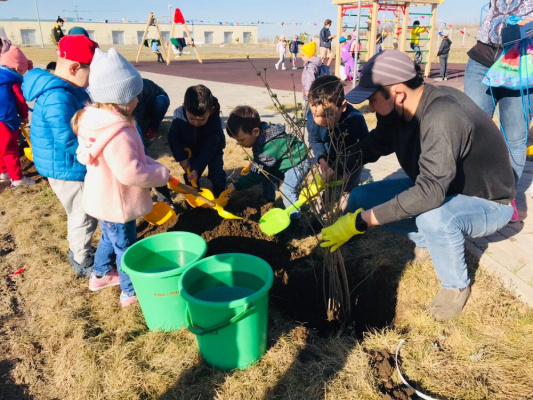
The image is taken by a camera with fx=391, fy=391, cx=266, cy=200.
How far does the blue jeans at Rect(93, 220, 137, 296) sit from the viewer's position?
2.24 m

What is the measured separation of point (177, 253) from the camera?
225cm

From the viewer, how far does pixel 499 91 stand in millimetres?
2846

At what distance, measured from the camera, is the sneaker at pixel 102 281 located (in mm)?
2471

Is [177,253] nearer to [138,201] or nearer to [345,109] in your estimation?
[138,201]

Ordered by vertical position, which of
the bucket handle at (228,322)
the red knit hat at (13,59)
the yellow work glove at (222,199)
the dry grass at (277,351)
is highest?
the red knit hat at (13,59)

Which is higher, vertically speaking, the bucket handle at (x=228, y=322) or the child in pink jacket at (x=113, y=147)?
the child in pink jacket at (x=113, y=147)

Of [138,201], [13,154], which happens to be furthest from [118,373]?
[13,154]

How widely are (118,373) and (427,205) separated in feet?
5.30

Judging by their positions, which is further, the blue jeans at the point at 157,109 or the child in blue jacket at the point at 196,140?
the blue jeans at the point at 157,109

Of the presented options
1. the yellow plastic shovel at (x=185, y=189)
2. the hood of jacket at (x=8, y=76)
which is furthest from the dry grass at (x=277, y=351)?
the hood of jacket at (x=8, y=76)

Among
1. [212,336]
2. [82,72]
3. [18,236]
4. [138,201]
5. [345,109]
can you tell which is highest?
[82,72]

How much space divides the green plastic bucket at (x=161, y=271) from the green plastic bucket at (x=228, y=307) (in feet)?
0.37

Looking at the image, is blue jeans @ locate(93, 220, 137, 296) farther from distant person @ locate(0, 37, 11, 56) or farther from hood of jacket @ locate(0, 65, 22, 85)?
distant person @ locate(0, 37, 11, 56)

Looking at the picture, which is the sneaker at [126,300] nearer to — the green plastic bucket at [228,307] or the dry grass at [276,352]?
the dry grass at [276,352]
